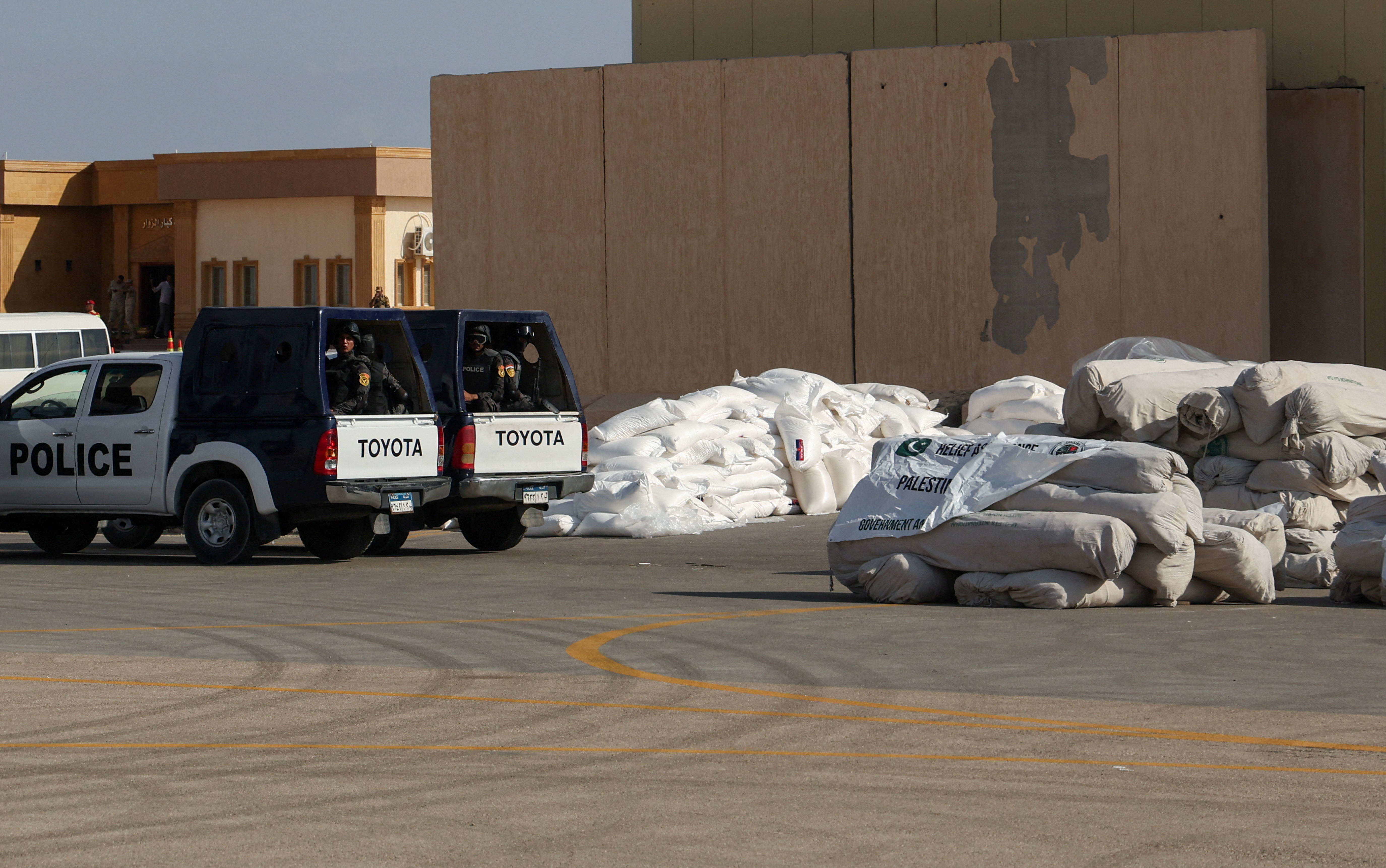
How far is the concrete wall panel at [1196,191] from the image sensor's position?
2648 cm

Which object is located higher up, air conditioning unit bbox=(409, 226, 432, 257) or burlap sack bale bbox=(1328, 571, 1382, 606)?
air conditioning unit bbox=(409, 226, 432, 257)

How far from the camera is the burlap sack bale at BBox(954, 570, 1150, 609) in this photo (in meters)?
11.3

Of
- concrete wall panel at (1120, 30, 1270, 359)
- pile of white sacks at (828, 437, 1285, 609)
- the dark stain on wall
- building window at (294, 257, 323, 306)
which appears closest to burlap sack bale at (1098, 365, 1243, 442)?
pile of white sacks at (828, 437, 1285, 609)

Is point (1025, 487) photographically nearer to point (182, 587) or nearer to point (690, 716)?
point (690, 716)

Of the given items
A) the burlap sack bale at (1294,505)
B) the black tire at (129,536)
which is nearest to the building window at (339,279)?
the black tire at (129,536)

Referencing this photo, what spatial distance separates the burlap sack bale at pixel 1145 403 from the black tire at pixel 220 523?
280 inches

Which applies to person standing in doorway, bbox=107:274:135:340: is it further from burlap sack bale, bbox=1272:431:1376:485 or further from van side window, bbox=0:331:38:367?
burlap sack bale, bbox=1272:431:1376:485

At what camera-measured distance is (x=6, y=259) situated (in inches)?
2231

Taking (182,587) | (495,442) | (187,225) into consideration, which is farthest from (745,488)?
(187,225)

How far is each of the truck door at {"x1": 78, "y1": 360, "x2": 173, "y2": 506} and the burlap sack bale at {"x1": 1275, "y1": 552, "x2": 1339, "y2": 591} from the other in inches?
359

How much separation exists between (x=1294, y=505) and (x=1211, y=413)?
37.6 inches

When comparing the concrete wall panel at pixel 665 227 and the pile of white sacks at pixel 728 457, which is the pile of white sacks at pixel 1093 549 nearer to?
the pile of white sacks at pixel 728 457

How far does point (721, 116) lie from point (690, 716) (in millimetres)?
22851

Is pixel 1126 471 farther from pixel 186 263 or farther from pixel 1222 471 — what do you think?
pixel 186 263
